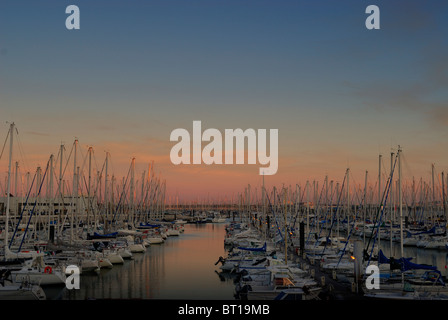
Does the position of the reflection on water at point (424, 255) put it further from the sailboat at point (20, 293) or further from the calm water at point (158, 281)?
the sailboat at point (20, 293)

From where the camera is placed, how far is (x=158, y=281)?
1634 inches

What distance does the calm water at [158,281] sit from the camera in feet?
116

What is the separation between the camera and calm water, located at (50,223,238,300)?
35.3 metres

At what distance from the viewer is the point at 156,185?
377 ft
